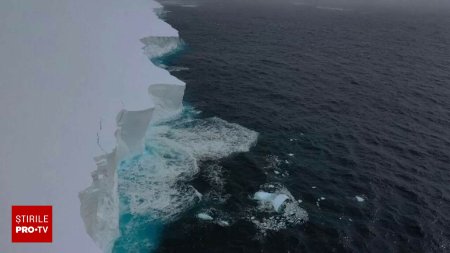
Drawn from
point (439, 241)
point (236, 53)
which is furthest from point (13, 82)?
point (236, 53)

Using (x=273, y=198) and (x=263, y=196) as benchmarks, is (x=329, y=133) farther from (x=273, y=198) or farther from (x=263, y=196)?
(x=263, y=196)

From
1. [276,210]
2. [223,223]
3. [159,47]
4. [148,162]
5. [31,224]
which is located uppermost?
[159,47]

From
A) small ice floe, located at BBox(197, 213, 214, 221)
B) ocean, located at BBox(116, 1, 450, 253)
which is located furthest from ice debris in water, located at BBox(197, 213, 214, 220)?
ocean, located at BBox(116, 1, 450, 253)

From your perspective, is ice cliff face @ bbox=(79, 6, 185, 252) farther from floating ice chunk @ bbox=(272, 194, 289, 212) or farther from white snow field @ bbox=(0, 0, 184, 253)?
floating ice chunk @ bbox=(272, 194, 289, 212)

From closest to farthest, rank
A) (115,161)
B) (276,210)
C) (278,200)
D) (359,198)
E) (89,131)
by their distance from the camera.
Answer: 1. (89,131)
2. (115,161)
3. (276,210)
4. (278,200)
5. (359,198)

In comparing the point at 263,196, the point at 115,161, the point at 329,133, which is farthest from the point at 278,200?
the point at 329,133

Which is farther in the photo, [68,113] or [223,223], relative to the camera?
[223,223]
